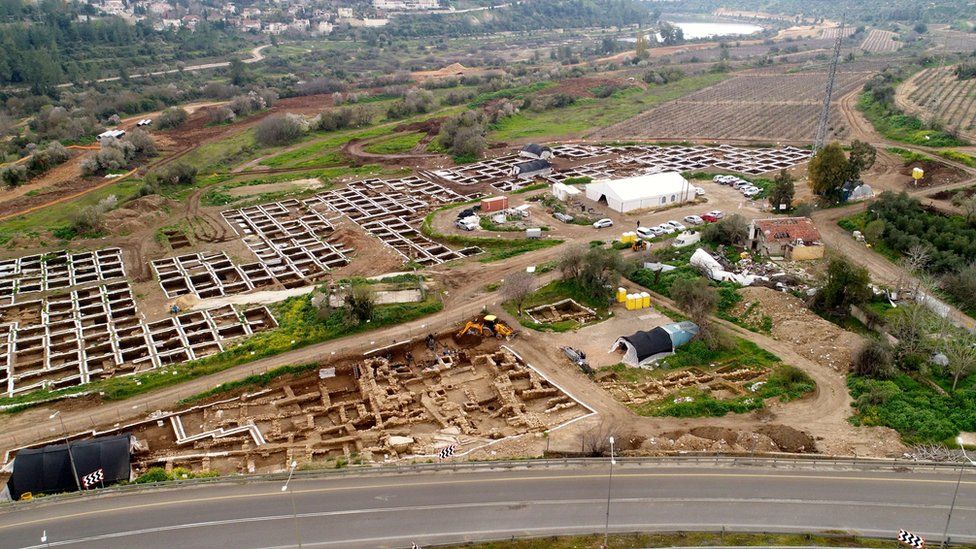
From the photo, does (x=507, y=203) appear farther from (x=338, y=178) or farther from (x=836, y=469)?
(x=836, y=469)

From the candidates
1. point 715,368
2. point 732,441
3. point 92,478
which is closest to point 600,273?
point 715,368

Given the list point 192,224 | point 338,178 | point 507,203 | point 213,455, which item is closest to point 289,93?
point 338,178

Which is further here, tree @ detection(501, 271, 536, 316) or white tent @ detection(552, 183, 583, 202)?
white tent @ detection(552, 183, 583, 202)

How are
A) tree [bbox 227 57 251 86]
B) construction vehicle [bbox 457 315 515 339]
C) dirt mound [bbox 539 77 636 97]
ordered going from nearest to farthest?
1. construction vehicle [bbox 457 315 515 339]
2. dirt mound [bbox 539 77 636 97]
3. tree [bbox 227 57 251 86]

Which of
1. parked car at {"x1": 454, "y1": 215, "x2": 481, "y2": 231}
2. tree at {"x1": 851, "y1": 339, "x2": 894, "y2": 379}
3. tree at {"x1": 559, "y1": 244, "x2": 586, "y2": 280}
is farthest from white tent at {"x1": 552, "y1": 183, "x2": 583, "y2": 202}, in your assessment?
tree at {"x1": 851, "y1": 339, "x2": 894, "y2": 379}

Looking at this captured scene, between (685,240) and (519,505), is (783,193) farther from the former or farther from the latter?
(519,505)

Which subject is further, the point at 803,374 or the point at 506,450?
the point at 803,374

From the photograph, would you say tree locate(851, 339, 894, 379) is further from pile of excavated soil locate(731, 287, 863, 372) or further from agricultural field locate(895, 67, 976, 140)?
agricultural field locate(895, 67, 976, 140)
